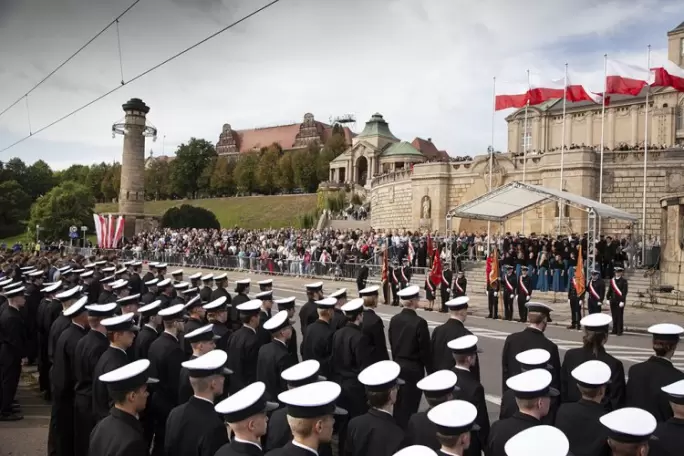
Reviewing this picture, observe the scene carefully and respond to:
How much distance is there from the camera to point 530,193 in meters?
24.2

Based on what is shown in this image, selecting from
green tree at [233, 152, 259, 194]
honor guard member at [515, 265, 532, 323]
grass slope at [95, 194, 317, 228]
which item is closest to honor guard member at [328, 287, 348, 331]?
honor guard member at [515, 265, 532, 323]

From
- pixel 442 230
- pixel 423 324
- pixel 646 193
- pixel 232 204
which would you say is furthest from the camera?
pixel 232 204

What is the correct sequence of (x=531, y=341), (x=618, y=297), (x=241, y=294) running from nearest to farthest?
(x=531, y=341) < (x=241, y=294) < (x=618, y=297)

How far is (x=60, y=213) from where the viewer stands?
261ft

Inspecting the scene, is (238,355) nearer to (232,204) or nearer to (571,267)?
(571,267)

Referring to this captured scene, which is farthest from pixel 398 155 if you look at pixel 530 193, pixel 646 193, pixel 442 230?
pixel 530 193

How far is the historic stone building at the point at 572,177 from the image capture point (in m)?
38.8

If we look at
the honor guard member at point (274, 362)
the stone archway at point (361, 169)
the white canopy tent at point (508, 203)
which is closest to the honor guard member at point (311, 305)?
the honor guard member at point (274, 362)

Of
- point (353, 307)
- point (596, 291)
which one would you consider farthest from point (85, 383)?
point (596, 291)

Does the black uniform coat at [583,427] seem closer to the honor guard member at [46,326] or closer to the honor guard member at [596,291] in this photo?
the honor guard member at [46,326]

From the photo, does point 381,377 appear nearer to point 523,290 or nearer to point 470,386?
point 470,386

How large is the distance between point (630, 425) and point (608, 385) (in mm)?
2421

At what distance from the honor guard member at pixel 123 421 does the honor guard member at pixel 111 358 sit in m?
1.61

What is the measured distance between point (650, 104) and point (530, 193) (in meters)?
42.7
